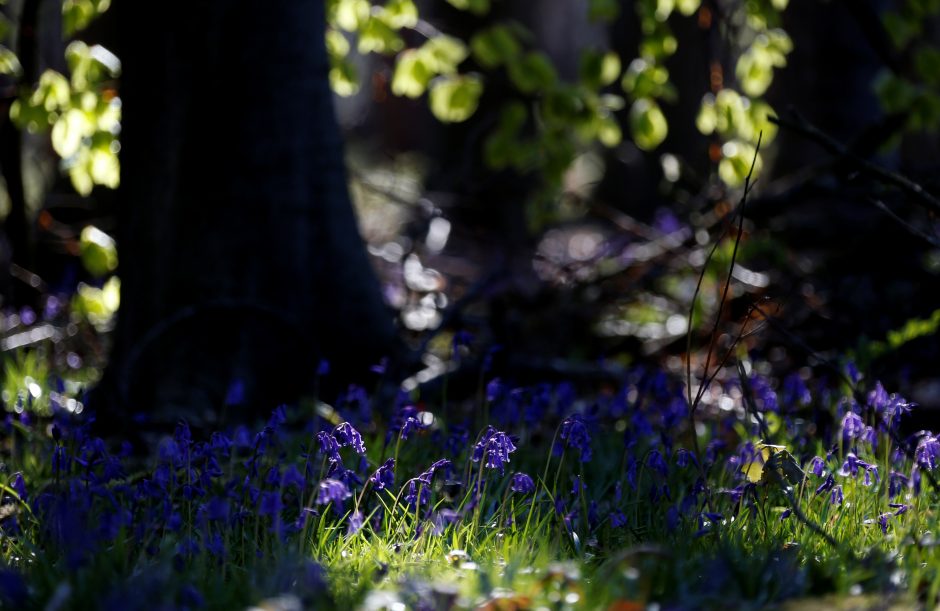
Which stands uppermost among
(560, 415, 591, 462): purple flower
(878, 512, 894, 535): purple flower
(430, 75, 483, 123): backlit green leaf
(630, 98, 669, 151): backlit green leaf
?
(430, 75, 483, 123): backlit green leaf

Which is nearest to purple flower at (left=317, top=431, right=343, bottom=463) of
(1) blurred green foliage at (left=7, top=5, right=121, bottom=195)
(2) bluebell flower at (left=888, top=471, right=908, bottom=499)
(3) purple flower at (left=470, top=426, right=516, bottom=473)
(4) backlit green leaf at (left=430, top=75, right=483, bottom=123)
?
(3) purple flower at (left=470, top=426, right=516, bottom=473)

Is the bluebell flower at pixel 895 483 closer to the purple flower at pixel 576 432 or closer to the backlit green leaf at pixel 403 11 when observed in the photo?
the purple flower at pixel 576 432

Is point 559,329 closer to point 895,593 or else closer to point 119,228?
point 119,228

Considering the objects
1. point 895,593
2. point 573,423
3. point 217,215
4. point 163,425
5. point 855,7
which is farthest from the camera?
point 855,7

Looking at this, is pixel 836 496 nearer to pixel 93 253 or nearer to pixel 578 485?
pixel 578 485

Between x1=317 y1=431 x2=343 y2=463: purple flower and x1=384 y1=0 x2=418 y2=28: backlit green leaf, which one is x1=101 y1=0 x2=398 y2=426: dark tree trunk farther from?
x1=317 y1=431 x2=343 y2=463: purple flower

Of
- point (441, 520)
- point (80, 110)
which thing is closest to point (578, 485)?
point (441, 520)

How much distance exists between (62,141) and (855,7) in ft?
12.2

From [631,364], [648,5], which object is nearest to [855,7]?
[648,5]

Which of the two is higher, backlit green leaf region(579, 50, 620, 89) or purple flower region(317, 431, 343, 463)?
backlit green leaf region(579, 50, 620, 89)

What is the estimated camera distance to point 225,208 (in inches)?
175

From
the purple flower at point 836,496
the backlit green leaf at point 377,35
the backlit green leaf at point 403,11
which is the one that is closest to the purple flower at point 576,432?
the purple flower at point 836,496

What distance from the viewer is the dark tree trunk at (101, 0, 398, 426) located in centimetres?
439

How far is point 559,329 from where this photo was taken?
6.04 m
